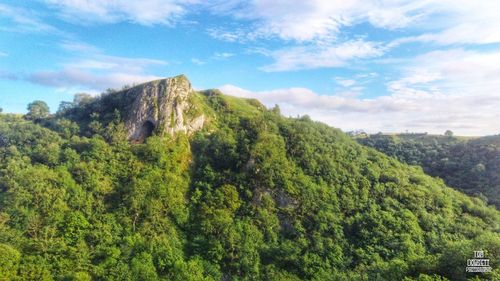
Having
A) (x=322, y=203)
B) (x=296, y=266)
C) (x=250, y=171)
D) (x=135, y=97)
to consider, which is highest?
(x=135, y=97)

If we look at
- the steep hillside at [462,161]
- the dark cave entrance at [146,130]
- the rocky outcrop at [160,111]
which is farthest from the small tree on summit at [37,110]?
the steep hillside at [462,161]

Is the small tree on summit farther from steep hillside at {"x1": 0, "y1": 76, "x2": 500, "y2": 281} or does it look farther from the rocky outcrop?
the rocky outcrop

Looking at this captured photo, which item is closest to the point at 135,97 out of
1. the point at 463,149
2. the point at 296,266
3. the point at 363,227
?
the point at 296,266

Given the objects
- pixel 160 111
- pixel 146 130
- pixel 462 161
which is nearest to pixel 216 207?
pixel 146 130

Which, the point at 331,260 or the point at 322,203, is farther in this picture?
the point at 322,203

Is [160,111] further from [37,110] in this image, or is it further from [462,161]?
[462,161]

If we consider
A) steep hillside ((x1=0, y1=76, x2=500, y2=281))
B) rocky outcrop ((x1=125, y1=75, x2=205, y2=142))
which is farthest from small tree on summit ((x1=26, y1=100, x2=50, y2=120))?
rocky outcrop ((x1=125, y1=75, x2=205, y2=142))

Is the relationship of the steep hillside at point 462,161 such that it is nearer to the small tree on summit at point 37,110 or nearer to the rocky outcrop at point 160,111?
the rocky outcrop at point 160,111

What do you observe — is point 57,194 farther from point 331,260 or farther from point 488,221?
point 488,221
